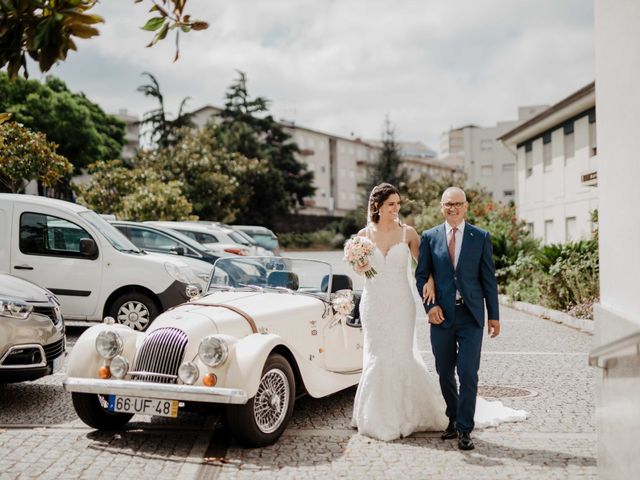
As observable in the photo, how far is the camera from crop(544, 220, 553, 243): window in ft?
99.3

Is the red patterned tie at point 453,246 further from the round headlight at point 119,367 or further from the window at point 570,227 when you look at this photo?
the window at point 570,227

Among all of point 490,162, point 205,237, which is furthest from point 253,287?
point 490,162

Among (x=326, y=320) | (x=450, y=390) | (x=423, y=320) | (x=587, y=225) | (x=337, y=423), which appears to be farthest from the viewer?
(x=587, y=225)

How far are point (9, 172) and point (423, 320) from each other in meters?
13.7

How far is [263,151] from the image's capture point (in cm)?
6469

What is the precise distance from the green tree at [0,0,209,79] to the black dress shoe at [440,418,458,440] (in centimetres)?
378

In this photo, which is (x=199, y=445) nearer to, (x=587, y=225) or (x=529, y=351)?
(x=529, y=351)

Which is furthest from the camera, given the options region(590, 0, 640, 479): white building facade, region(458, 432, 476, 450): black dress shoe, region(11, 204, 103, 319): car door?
region(11, 204, 103, 319): car door

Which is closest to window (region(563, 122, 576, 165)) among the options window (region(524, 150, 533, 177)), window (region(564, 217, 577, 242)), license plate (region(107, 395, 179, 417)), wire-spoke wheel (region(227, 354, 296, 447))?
window (region(564, 217, 577, 242))

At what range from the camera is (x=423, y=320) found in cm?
1480

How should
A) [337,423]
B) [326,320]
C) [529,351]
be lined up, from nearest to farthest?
1. [337,423]
2. [326,320]
3. [529,351]

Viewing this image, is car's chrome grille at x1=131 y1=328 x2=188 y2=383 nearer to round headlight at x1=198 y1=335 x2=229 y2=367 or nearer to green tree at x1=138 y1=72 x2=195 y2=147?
round headlight at x1=198 y1=335 x2=229 y2=367

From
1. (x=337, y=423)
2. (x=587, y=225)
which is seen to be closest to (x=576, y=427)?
Result: (x=337, y=423)

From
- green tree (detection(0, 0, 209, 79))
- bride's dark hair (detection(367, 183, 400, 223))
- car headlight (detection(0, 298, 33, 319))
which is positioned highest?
green tree (detection(0, 0, 209, 79))
